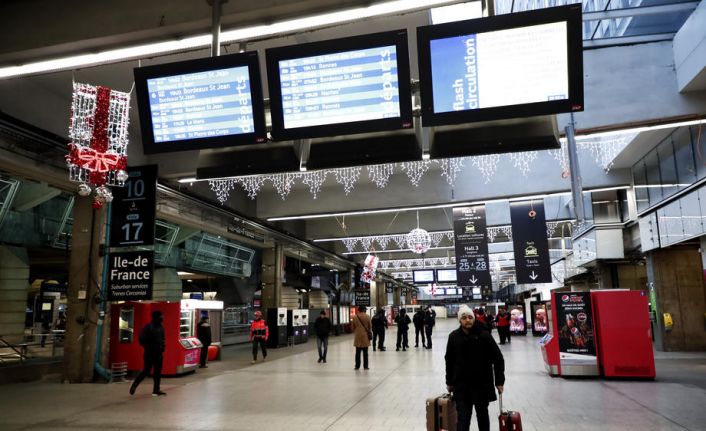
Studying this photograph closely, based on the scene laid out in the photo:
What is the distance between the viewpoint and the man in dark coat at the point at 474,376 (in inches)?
182

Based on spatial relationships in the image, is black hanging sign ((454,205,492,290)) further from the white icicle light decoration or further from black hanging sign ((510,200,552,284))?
the white icicle light decoration

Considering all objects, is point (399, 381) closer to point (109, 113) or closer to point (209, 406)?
point (209, 406)

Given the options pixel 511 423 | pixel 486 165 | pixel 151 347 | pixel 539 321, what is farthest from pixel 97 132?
pixel 539 321

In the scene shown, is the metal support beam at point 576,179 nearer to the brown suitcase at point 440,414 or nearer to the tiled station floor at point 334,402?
the tiled station floor at point 334,402

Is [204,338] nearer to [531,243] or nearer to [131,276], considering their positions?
[131,276]

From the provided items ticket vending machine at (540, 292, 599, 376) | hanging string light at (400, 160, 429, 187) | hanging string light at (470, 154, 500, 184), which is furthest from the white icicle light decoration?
ticket vending machine at (540, 292, 599, 376)

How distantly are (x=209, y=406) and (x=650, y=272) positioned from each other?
51.2 feet

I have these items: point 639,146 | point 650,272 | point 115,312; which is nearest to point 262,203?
point 115,312

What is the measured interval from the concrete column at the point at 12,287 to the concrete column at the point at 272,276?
901 centimetres

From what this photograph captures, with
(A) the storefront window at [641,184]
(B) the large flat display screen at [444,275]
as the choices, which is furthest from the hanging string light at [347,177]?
(B) the large flat display screen at [444,275]

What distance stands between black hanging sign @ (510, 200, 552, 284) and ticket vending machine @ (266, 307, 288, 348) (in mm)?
10533

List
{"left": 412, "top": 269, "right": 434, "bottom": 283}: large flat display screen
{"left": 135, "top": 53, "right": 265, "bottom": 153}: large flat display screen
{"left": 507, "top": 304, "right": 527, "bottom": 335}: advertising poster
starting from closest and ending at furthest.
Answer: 1. {"left": 135, "top": 53, "right": 265, "bottom": 153}: large flat display screen
2. {"left": 507, "top": 304, "right": 527, "bottom": 335}: advertising poster
3. {"left": 412, "top": 269, "right": 434, "bottom": 283}: large flat display screen

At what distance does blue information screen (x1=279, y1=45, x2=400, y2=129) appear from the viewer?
464 centimetres

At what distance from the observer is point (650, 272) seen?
17.5m
